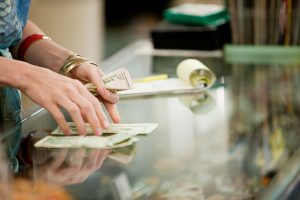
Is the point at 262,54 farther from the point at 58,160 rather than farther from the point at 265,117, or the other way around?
the point at 58,160

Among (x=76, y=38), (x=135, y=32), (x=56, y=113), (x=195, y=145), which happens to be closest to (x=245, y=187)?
(x=195, y=145)

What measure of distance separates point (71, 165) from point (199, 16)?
138cm

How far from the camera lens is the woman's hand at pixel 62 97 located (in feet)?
4.17

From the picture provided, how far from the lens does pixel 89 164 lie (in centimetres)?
114

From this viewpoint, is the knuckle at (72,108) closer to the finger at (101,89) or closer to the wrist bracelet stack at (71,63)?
the finger at (101,89)

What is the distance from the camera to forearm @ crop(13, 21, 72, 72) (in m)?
1.65

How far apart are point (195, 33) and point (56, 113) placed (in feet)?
4.02

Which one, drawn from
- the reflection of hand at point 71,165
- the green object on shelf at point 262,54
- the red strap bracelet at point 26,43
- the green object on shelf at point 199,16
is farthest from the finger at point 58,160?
the green object on shelf at point 199,16

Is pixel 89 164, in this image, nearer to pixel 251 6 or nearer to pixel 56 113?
pixel 56 113

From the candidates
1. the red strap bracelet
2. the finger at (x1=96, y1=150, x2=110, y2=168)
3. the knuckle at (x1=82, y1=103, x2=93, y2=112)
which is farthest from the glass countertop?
the red strap bracelet

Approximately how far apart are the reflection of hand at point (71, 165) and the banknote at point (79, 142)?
2cm

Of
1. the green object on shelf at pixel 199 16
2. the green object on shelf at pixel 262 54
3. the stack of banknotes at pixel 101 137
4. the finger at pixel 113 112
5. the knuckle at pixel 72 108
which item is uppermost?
the knuckle at pixel 72 108

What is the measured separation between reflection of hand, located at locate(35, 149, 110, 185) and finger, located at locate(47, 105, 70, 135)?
0.09 metres

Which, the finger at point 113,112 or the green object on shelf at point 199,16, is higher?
the finger at point 113,112
